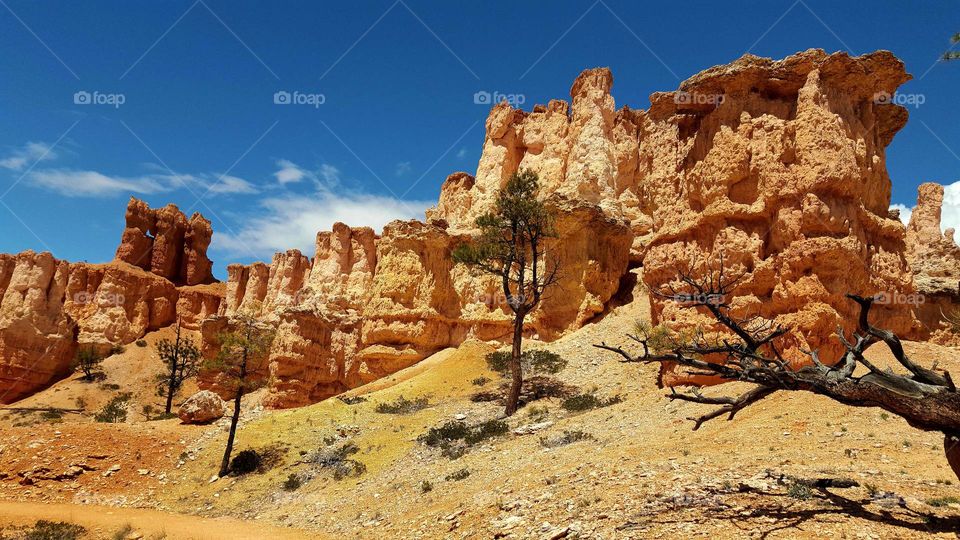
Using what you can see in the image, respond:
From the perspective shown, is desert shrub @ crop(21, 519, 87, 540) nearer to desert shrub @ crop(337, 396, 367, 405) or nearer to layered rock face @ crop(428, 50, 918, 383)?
desert shrub @ crop(337, 396, 367, 405)

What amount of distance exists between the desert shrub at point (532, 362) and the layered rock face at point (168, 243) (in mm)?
62347

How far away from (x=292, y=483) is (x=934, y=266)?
35.9 meters

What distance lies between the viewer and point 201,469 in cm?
2012

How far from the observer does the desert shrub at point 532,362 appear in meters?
25.2

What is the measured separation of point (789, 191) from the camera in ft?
54.6

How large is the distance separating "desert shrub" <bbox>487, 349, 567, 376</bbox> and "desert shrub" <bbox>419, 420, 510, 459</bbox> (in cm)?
647

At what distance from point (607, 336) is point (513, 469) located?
1646cm

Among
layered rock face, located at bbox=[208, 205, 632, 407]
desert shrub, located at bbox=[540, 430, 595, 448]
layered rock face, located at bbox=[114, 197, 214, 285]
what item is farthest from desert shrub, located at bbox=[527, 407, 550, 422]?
layered rock face, located at bbox=[114, 197, 214, 285]

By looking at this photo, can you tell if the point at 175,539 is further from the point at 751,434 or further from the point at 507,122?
the point at 507,122

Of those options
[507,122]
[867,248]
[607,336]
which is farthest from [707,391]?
[507,122]

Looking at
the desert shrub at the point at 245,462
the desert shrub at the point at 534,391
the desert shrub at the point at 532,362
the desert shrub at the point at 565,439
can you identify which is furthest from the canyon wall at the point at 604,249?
the desert shrub at the point at 245,462

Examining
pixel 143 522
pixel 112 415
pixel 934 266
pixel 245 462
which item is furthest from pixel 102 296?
pixel 934 266

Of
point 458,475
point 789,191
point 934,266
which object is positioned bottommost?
point 458,475

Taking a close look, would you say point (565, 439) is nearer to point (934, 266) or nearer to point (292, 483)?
point (292, 483)
